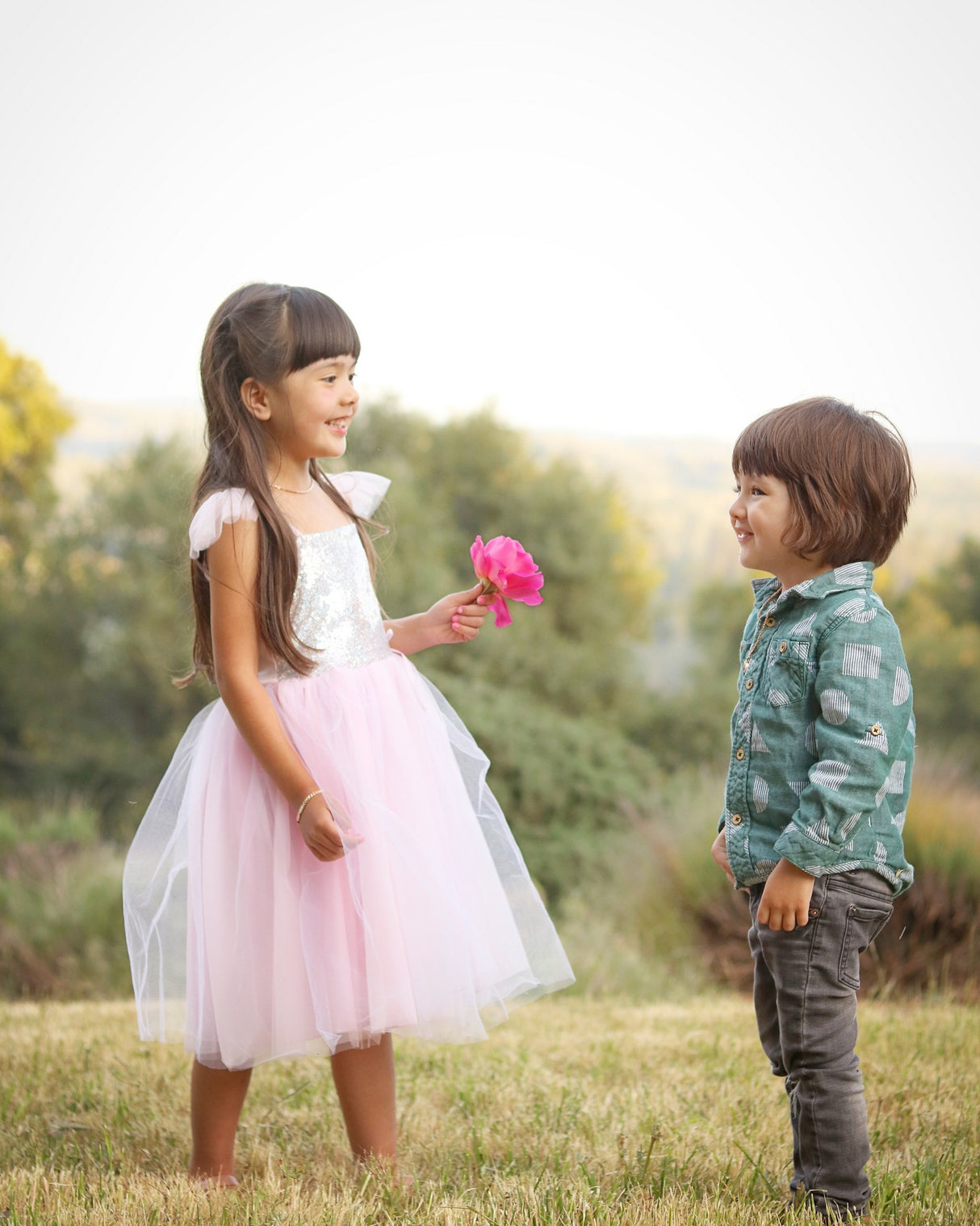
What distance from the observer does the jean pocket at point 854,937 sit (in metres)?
1.87

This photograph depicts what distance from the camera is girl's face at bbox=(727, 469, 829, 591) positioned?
1.97 metres

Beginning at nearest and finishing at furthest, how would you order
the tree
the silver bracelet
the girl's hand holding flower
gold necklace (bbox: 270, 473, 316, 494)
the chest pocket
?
the chest pocket
the silver bracelet
gold necklace (bbox: 270, 473, 316, 494)
the girl's hand holding flower
the tree

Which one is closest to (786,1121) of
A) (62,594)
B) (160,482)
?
(160,482)

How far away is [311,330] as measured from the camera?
7.19 feet

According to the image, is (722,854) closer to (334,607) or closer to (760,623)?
(760,623)

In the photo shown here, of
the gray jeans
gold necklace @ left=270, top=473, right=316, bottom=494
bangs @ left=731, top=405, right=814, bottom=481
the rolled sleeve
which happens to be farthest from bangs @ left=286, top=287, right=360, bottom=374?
the gray jeans

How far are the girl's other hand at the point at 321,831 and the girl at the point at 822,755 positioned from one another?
0.71 meters

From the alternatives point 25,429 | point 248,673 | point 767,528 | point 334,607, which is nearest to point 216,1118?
point 248,673

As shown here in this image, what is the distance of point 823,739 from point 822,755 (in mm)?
29

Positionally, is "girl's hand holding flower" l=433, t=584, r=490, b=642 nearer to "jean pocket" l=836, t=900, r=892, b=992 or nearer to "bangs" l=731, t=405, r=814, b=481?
"bangs" l=731, t=405, r=814, b=481

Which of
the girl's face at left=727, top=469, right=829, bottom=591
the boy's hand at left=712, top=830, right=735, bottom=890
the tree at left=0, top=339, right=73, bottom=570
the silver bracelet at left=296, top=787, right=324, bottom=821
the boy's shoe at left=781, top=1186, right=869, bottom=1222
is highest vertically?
the tree at left=0, top=339, right=73, bottom=570


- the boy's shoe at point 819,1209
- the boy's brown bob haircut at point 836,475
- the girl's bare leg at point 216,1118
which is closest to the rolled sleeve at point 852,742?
the boy's brown bob haircut at point 836,475

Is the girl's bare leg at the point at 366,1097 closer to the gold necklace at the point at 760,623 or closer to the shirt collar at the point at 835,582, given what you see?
the gold necklace at the point at 760,623

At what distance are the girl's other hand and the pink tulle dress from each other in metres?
0.04
